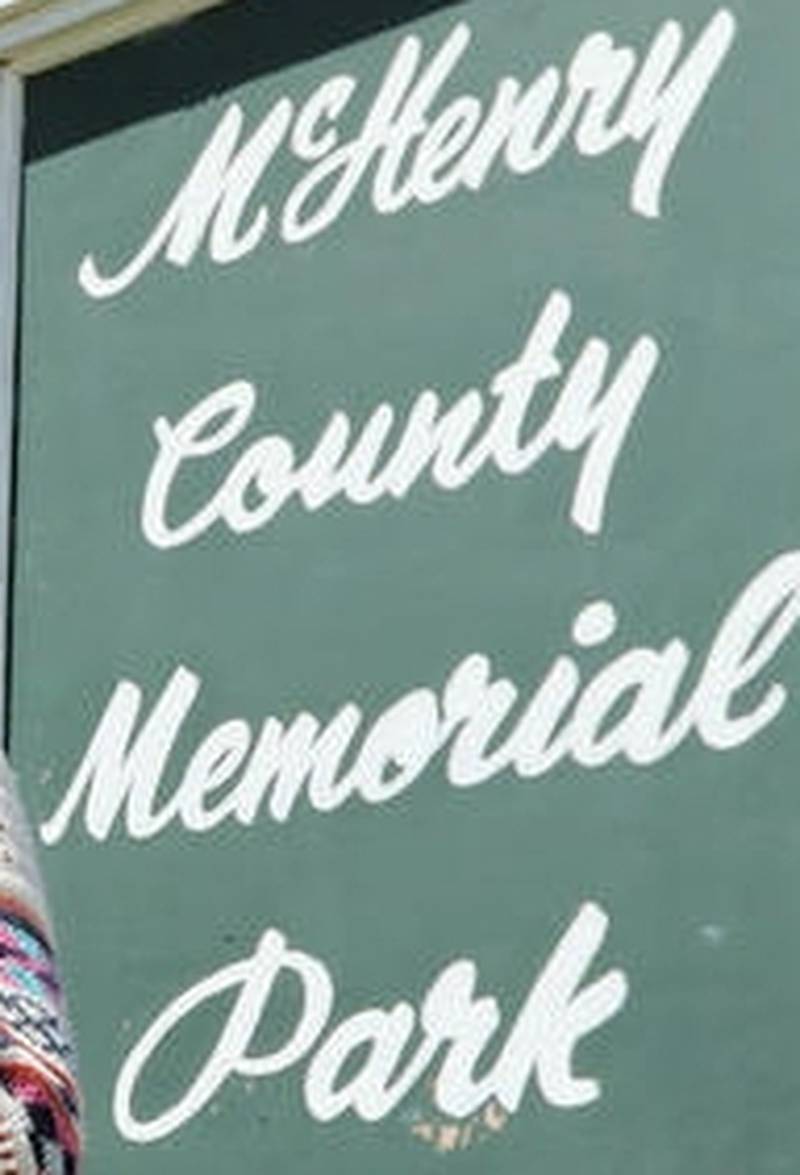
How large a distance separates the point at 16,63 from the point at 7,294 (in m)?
0.40

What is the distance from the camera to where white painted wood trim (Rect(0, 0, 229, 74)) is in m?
5.47

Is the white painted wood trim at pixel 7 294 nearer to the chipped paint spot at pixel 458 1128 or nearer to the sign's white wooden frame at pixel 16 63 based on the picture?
the sign's white wooden frame at pixel 16 63

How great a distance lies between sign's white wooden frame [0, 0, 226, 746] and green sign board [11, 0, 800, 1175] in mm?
32

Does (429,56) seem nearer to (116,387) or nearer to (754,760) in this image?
(116,387)

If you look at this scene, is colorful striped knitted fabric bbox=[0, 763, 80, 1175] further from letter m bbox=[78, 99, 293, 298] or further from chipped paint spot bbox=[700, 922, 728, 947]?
letter m bbox=[78, 99, 293, 298]

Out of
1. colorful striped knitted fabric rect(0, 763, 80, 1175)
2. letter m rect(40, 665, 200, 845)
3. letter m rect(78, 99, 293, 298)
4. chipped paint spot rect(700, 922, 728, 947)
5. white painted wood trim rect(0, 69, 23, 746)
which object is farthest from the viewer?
white painted wood trim rect(0, 69, 23, 746)

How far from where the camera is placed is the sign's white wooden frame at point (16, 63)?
544cm

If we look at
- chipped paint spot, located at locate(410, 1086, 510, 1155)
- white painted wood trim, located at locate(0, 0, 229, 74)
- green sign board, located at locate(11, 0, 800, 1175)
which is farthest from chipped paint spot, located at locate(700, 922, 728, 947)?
white painted wood trim, located at locate(0, 0, 229, 74)

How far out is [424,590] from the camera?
4855mm

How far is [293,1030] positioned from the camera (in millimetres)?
4812

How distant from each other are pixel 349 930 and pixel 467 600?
0.47 meters

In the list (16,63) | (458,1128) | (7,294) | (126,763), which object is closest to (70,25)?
(16,63)

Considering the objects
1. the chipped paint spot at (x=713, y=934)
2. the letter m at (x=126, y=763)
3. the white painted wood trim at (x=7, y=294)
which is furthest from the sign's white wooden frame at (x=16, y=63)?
the chipped paint spot at (x=713, y=934)

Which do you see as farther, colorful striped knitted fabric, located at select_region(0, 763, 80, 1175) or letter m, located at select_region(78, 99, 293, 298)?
letter m, located at select_region(78, 99, 293, 298)
